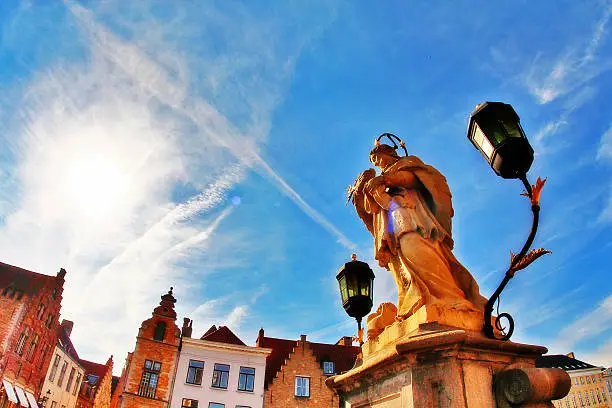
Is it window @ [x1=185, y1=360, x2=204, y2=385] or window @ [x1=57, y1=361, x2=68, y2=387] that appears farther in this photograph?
window @ [x1=57, y1=361, x2=68, y2=387]

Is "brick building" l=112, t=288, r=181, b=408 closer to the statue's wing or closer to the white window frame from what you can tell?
the white window frame

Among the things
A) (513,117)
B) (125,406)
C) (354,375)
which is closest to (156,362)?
(125,406)

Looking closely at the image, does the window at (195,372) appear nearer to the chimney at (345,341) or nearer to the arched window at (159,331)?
the arched window at (159,331)

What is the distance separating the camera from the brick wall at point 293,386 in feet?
86.5

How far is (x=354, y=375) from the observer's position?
377 centimetres

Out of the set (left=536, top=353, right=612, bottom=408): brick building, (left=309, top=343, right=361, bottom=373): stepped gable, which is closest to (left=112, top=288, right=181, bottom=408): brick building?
(left=309, top=343, right=361, bottom=373): stepped gable

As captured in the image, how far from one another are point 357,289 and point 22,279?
33.0 m

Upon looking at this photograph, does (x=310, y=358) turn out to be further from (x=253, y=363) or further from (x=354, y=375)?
(x=354, y=375)

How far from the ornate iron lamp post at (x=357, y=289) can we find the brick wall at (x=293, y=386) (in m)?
23.6

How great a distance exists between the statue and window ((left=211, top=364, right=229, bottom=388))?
25.7m

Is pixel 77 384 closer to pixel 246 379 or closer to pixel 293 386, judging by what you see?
pixel 246 379

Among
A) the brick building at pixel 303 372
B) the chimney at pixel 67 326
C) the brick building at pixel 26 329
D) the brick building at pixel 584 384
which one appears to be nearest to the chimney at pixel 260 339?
the brick building at pixel 303 372

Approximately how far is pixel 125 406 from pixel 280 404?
9.53 metres

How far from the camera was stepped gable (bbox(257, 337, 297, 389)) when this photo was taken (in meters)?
28.5
